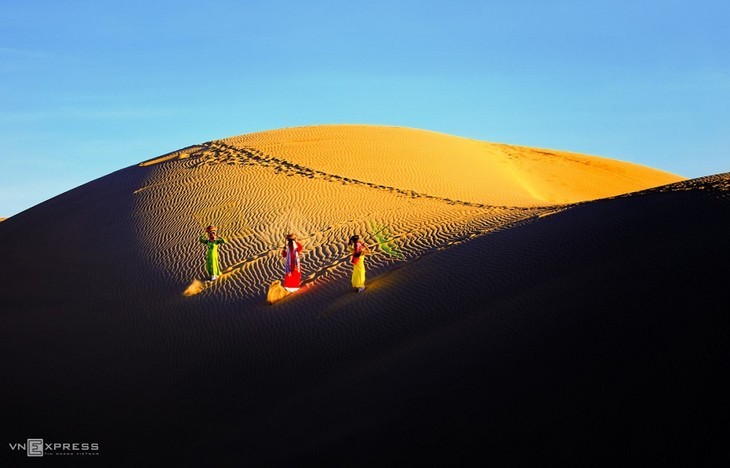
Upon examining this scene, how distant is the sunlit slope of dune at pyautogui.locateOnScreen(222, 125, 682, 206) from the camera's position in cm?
2205

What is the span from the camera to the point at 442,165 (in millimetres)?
24125

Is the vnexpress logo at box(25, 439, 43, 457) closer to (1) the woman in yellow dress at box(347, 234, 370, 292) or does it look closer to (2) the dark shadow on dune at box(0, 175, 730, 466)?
(2) the dark shadow on dune at box(0, 175, 730, 466)

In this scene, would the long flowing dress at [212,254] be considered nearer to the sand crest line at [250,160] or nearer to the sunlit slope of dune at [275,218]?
the sunlit slope of dune at [275,218]

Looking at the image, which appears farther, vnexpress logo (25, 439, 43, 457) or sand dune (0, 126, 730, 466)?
vnexpress logo (25, 439, 43, 457)

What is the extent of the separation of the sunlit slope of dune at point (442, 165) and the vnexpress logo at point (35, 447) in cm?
1233

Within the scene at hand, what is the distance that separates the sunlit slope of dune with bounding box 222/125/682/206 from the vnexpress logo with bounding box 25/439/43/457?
40.4 ft

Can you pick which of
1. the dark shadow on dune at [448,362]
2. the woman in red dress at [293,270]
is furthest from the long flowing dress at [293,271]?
the dark shadow on dune at [448,362]

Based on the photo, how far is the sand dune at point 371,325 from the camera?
23.0ft

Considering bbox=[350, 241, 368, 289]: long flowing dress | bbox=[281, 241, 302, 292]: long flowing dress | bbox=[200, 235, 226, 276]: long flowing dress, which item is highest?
bbox=[200, 235, 226, 276]: long flowing dress

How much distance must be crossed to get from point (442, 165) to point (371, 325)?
13190 millimetres

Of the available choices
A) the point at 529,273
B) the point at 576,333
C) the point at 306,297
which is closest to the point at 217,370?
the point at 306,297

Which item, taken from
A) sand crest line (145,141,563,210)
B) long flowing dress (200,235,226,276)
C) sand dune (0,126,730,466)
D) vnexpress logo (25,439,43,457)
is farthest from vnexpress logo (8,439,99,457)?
sand crest line (145,141,563,210)

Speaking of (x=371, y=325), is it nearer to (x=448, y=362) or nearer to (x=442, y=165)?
(x=448, y=362)

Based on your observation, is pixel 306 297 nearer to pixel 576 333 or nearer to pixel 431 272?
pixel 431 272
